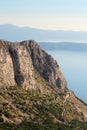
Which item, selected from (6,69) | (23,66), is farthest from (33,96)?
(6,69)

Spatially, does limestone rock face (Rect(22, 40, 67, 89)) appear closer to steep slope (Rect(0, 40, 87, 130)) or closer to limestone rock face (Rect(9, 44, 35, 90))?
steep slope (Rect(0, 40, 87, 130))

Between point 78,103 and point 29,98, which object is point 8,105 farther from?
point 78,103

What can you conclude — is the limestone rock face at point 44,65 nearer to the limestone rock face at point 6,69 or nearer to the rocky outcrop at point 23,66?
the rocky outcrop at point 23,66

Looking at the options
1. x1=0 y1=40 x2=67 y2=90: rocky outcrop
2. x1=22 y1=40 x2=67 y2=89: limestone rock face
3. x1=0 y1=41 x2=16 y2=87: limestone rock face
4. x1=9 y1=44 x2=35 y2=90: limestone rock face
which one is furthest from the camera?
x1=22 y1=40 x2=67 y2=89: limestone rock face

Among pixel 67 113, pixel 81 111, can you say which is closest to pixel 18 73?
pixel 67 113

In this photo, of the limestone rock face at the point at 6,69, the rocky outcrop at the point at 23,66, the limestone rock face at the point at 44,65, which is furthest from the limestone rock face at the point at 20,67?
the limestone rock face at the point at 44,65

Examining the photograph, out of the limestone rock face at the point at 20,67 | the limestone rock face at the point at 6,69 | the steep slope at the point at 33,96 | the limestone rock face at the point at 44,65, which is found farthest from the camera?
the limestone rock face at the point at 44,65

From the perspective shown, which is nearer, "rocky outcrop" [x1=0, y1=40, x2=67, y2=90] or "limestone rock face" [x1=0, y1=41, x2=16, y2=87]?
"limestone rock face" [x1=0, y1=41, x2=16, y2=87]

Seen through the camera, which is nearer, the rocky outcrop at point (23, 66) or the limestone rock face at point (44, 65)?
the rocky outcrop at point (23, 66)

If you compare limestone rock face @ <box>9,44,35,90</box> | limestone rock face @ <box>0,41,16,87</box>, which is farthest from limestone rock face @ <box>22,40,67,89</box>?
Answer: limestone rock face @ <box>0,41,16,87</box>
